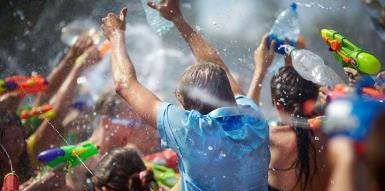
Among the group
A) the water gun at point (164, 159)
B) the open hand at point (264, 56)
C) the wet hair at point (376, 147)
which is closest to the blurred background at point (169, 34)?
the open hand at point (264, 56)

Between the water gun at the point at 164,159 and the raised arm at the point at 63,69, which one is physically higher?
the raised arm at the point at 63,69

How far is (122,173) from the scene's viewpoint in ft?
9.87

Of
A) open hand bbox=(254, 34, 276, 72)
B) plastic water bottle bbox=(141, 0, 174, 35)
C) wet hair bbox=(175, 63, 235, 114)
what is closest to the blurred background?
plastic water bottle bbox=(141, 0, 174, 35)

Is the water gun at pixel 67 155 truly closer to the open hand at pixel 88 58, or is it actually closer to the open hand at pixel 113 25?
the open hand at pixel 88 58

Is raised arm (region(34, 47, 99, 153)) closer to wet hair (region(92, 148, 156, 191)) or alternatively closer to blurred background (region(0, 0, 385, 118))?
blurred background (region(0, 0, 385, 118))

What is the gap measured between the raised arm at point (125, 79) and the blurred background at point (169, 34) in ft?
3.23

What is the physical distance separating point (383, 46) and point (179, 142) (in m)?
6.07

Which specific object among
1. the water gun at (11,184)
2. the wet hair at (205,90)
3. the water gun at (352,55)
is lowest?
the water gun at (11,184)

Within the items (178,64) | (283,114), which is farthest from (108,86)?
(283,114)

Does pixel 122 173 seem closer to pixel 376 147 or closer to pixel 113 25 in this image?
pixel 113 25

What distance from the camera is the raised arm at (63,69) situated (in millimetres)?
4027

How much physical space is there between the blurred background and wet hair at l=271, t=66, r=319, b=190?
0.78ft

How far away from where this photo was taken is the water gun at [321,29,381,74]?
287cm

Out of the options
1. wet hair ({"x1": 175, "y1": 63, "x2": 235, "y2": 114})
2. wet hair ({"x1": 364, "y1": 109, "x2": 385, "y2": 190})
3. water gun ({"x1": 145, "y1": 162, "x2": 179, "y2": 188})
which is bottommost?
water gun ({"x1": 145, "y1": 162, "x2": 179, "y2": 188})
